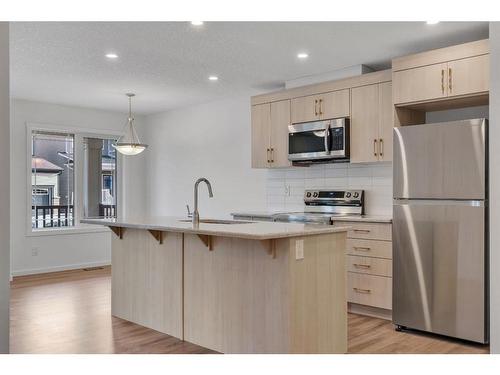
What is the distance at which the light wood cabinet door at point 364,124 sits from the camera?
4504 mm

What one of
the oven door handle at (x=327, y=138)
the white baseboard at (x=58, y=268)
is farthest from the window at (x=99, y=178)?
the oven door handle at (x=327, y=138)

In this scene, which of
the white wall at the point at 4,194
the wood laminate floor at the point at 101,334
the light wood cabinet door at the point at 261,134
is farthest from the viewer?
the light wood cabinet door at the point at 261,134

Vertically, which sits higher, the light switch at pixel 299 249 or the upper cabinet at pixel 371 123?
the upper cabinet at pixel 371 123

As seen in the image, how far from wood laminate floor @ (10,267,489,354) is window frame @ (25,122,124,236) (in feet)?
5.69

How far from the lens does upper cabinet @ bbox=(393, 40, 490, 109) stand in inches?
143

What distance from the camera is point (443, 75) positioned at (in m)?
3.82

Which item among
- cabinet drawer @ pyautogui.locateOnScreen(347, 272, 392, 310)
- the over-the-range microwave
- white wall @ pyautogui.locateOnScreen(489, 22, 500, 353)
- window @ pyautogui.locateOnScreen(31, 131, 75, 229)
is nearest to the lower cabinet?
cabinet drawer @ pyautogui.locateOnScreen(347, 272, 392, 310)

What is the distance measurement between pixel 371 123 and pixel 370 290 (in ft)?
5.07

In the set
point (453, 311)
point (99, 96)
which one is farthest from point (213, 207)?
point (453, 311)

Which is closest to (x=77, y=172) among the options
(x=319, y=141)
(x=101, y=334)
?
(x=101, y=334)

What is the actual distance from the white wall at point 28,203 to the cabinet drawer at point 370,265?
4338 mm

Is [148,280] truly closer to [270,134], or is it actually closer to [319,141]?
[319,141]

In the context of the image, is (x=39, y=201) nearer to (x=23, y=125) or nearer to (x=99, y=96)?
(x=23, y=125)

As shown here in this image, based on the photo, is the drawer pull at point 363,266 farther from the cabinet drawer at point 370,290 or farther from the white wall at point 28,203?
the white wall at point 28,203
